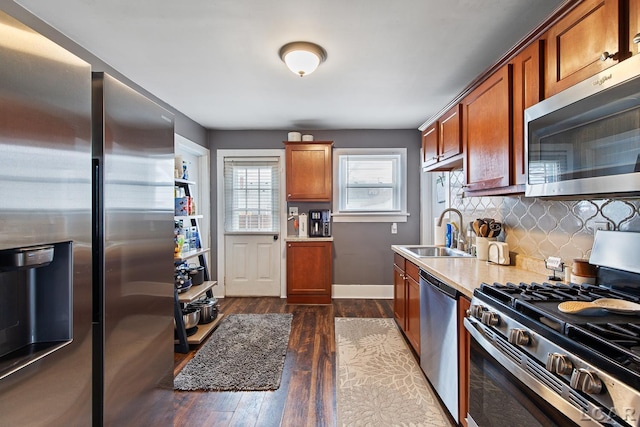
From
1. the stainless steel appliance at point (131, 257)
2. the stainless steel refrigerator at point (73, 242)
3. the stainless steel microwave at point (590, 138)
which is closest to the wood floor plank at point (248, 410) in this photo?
the stainless steel appliance at point (131, 257)

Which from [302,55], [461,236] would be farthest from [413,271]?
[302,55]

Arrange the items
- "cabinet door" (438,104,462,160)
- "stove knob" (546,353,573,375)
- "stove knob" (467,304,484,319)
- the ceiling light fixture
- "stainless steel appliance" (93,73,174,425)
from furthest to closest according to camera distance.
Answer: "cabinet door" (438,104,462,160) → the ceiling light fixture → "stove knob" (467,304,484,319) → "stainless steel appliance" (93,73,174,425) → "stove knob" (546,353,573,375)

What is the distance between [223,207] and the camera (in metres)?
4.45

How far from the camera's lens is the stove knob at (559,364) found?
864mm

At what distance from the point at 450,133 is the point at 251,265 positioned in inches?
125

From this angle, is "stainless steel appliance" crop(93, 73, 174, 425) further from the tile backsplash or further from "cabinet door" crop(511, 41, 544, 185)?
the tile backsplash

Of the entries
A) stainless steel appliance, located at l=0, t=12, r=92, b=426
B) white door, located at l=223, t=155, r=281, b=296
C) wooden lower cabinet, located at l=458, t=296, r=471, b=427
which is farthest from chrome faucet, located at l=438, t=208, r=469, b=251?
stainless steel appliance, located at l=0, t=12, r=92, b=426

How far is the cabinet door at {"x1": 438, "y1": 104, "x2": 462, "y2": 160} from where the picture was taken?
2402 mm

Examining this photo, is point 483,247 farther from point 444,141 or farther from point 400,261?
point 444,141

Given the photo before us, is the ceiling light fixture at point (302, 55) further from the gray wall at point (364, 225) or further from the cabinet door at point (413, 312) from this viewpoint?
the gray wall at point (364, 225)

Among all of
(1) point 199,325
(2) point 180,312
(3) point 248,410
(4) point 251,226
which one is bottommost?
(3) point 248,410

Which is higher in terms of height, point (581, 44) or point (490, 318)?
point (581, 44)

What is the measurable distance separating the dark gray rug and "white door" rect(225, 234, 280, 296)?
0.93 m

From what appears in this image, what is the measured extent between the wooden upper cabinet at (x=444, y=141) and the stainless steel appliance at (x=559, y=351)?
1243mm
